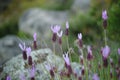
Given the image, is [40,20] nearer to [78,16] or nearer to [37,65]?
[78,16]

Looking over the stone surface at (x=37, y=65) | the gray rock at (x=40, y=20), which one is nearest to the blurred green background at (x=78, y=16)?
the gray rock at (x=40, y=20)

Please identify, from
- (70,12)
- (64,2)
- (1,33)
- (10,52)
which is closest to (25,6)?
(64,2)

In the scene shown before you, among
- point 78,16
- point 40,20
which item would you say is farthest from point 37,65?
point 40,20

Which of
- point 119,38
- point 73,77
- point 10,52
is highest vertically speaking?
point 73,77

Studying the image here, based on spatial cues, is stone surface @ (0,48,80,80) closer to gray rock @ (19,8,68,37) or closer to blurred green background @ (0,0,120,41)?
blurred green background @ (0,0,120,41)

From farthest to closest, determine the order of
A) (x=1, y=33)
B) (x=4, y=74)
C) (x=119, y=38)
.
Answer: (x=1, y=33), (x=119, y=38), (x=4, y=74)

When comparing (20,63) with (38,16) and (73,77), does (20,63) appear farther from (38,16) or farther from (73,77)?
(38,16)
